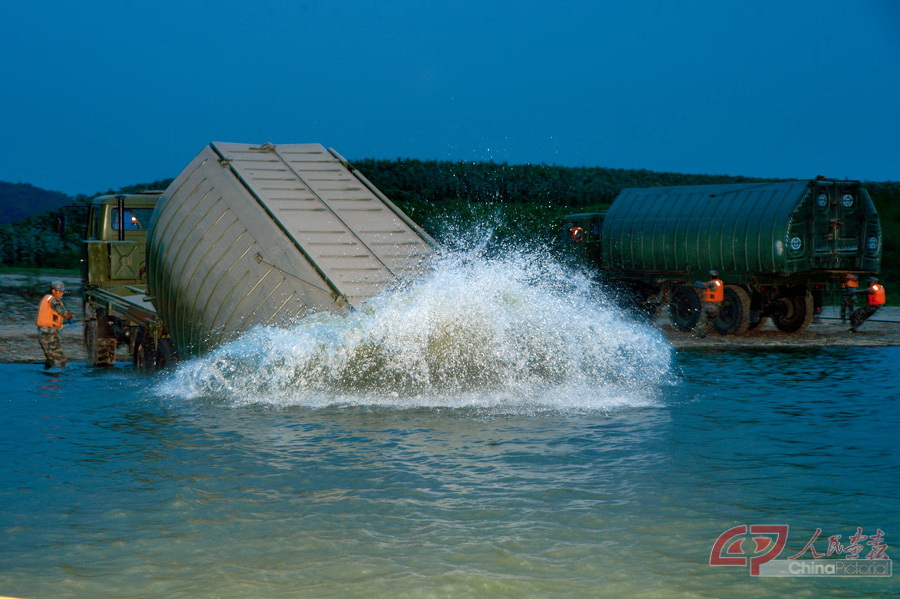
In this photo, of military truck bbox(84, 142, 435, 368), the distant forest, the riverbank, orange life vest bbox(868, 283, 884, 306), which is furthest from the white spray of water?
the distant forest

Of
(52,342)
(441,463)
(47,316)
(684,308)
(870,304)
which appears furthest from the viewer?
(684,308)

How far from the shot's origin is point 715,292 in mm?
20438

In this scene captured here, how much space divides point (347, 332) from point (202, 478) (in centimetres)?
310

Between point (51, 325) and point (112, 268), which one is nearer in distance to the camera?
point (51, 325)

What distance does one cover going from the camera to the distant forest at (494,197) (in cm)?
4047

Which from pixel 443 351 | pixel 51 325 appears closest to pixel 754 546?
pixel 443 351

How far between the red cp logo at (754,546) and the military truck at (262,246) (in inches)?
220

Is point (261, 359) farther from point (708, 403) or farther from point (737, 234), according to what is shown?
point (737, 234)

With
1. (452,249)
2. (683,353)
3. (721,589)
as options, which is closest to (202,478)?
(721,589)

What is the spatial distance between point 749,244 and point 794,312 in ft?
8.56

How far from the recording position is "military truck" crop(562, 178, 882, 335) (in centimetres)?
2033

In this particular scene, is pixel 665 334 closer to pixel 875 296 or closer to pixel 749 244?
pixel 749 244

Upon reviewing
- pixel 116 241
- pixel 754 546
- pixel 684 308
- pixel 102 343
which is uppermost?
pixel 116 241

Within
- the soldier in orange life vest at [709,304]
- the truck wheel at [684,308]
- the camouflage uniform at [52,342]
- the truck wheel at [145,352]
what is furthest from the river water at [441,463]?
the truck wheel at [684,308]
